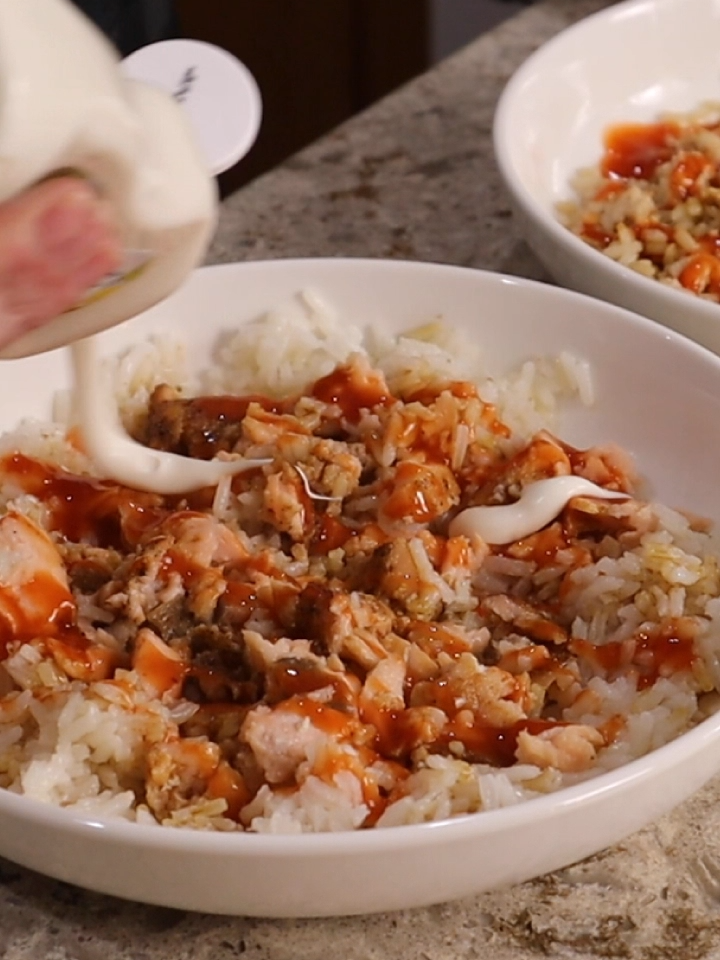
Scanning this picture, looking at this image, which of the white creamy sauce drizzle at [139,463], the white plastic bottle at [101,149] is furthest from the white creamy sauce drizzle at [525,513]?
the white plastic bottle at [101,149]

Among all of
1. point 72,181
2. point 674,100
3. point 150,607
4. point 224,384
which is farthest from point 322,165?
point 72,181

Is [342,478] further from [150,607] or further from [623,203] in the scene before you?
[623,203]

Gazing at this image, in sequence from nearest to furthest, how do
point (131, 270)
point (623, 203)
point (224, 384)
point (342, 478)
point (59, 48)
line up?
point (59, 48) → point (131, 270) → point (342, 478) → point (224, 384) → point (623, 203)

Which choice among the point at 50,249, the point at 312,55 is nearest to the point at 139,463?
the point at 50,249

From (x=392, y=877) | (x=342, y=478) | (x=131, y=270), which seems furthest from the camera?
(x=342, y=478)

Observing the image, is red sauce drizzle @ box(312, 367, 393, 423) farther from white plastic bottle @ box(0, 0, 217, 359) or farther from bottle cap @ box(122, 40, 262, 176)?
white plastic bottle @ box(0, 0, 217, 359)

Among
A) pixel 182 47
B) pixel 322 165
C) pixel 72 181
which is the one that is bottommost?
pixel 322 165

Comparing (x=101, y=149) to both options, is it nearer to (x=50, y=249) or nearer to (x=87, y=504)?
(x=50, y=249)

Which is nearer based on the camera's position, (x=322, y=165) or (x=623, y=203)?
(x=623, y=203)
